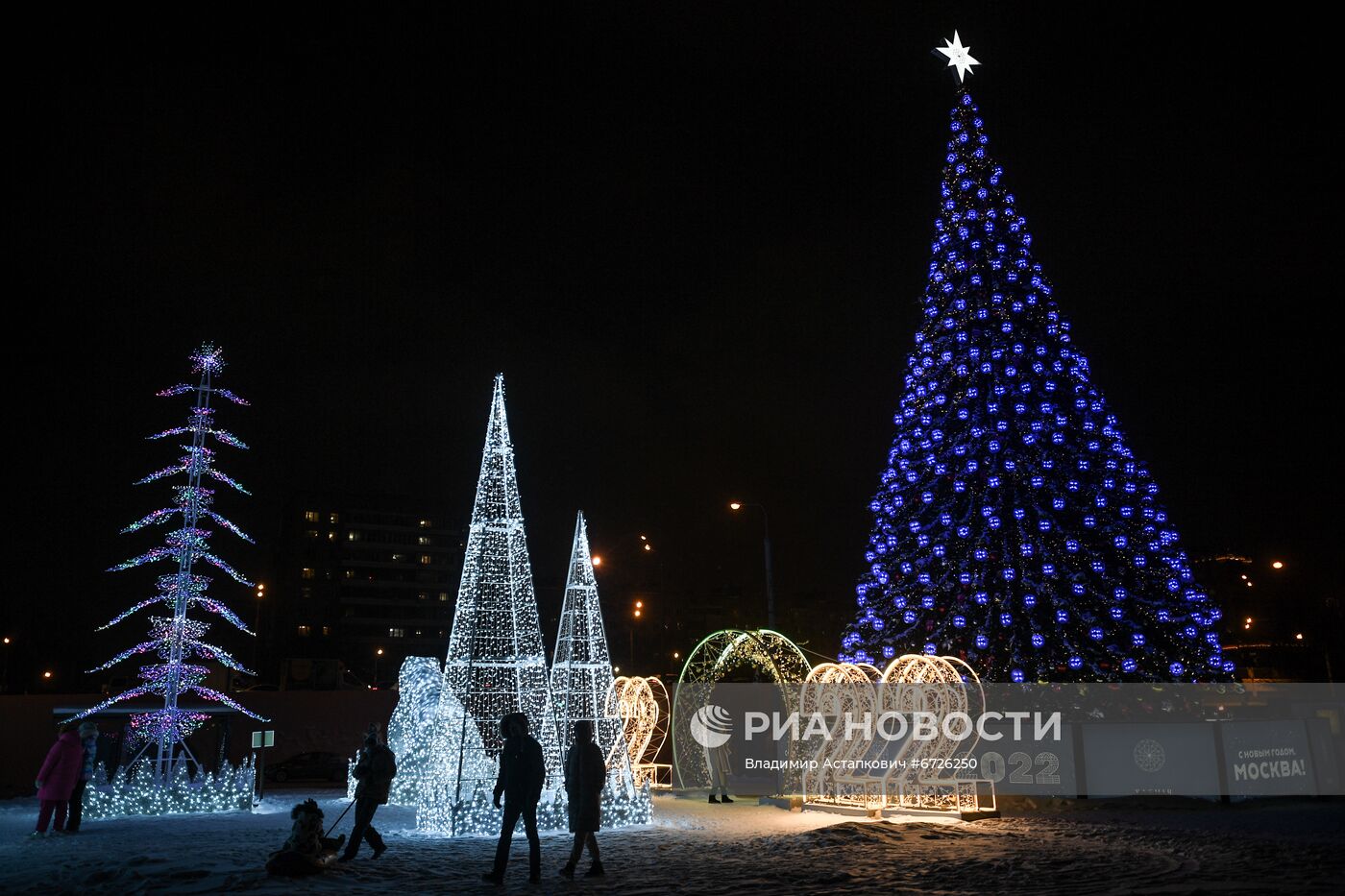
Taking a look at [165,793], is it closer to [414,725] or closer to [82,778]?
[82,778]

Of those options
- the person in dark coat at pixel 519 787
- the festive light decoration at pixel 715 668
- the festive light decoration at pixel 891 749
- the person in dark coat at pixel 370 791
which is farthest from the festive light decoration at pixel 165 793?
the festive light decoration at pixel 891 749

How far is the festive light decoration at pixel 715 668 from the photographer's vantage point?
58.4 feet

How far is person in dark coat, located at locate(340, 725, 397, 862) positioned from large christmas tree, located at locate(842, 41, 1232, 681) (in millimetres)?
14189

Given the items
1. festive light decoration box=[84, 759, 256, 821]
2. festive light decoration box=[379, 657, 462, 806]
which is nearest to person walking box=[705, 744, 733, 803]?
festive light decoration box=[379, 657, 462, 806]

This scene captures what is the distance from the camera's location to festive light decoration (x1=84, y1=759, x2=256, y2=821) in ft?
49.3

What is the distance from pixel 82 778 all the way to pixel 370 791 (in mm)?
5832

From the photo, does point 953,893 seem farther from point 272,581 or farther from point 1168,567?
point 272,581

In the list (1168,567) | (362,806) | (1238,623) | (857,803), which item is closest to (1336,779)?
(1168,567)

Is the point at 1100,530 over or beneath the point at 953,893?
over

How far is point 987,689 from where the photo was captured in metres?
20.1

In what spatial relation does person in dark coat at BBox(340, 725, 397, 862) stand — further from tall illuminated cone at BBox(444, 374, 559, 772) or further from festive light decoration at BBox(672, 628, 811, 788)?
festive light decoration at BBox(672, 628, 811, 788)

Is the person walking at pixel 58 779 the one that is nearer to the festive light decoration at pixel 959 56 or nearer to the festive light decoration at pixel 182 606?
the festive light decoration at pixel 182 606

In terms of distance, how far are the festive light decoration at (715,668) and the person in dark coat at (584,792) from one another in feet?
25.4

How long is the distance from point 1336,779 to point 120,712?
22246 millimetres
